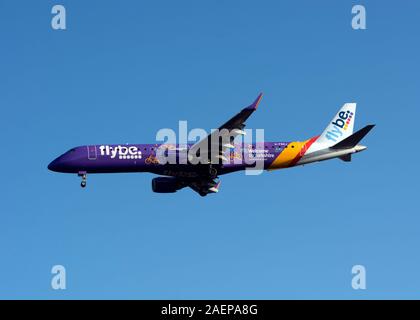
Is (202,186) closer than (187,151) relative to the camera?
No

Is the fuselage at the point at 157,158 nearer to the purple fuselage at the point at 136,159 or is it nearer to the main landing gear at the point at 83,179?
the purple fuselage at the point at 136,159

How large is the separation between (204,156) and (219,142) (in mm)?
2207

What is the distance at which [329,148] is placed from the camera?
85875 mm

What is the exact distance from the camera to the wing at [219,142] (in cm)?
7719

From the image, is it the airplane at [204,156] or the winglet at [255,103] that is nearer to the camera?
the winglet at [255,103]

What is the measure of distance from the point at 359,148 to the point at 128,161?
820 inches

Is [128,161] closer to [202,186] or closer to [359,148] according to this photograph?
[202,186]

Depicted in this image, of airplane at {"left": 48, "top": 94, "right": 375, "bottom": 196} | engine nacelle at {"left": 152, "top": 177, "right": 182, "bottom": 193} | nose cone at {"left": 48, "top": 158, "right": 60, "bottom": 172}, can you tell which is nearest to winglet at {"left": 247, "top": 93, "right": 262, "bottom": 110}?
airplane at {"left": 48, "top": 94, "right": 375, "bottom": 196}

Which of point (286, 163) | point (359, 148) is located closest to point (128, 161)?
point (286, 163)

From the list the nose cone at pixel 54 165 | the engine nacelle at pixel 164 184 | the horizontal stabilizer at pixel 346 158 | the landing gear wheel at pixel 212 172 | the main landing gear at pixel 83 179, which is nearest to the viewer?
the main landing gear at pixel 83 179

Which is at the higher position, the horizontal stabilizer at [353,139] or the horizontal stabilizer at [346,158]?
the horizontal stabilizer at [353,139]

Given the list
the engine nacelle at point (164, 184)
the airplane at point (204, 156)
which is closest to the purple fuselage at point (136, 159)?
the airplane at point (204, 156)

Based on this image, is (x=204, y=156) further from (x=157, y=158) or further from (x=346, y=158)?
(x=346, y=158)

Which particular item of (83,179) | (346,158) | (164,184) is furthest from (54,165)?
(346,158)
